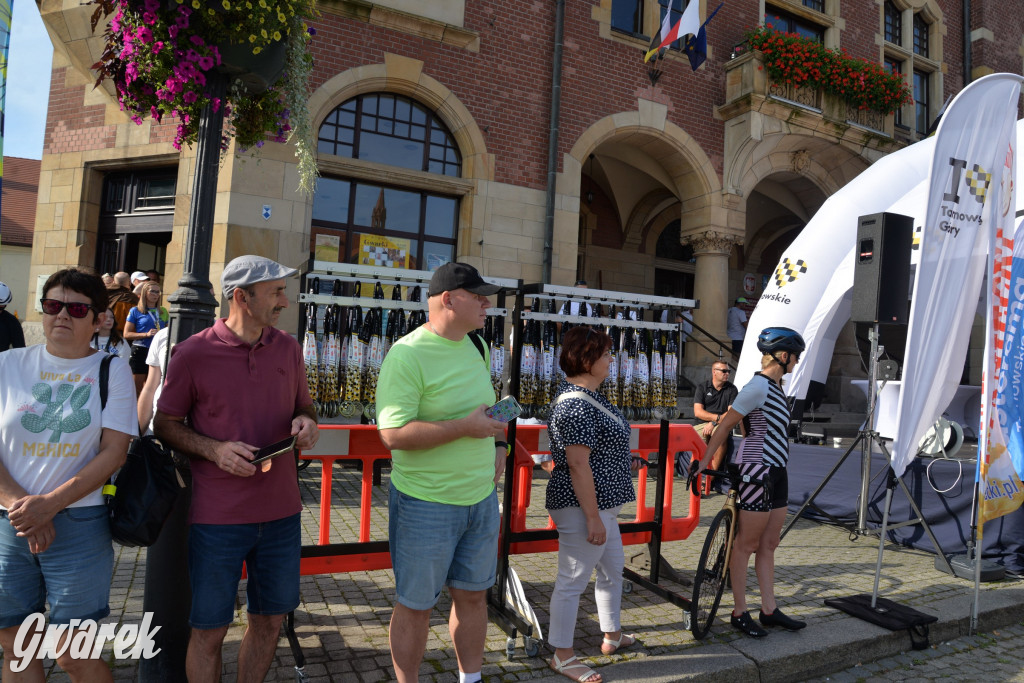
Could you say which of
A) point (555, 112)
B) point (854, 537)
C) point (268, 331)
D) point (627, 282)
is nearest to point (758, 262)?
point (627, 282)

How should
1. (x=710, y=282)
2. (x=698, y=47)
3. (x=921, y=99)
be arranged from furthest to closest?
(x=921, y=99)
(x=710, y=282)
(x=698, y=47)

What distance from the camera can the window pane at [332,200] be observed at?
10234mm

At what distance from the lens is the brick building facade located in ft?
32.5

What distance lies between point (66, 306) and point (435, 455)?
53.0 inches

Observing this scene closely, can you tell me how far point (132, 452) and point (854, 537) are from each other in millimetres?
5966

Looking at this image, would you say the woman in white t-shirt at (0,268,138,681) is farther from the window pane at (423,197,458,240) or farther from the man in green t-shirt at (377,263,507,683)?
the window pane at (423,197,458,240)

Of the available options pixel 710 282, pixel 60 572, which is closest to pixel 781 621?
pixel 60 572

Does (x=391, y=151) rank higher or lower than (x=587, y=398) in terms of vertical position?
higher

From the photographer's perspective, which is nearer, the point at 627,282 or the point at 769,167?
the point at 769,167

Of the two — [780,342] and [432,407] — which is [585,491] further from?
[780,342]

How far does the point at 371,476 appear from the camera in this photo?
3654mm

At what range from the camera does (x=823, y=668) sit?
3529 millimetres

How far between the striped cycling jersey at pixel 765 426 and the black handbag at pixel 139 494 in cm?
273

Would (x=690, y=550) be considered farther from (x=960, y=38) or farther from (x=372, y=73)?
(x=960, y=38)
